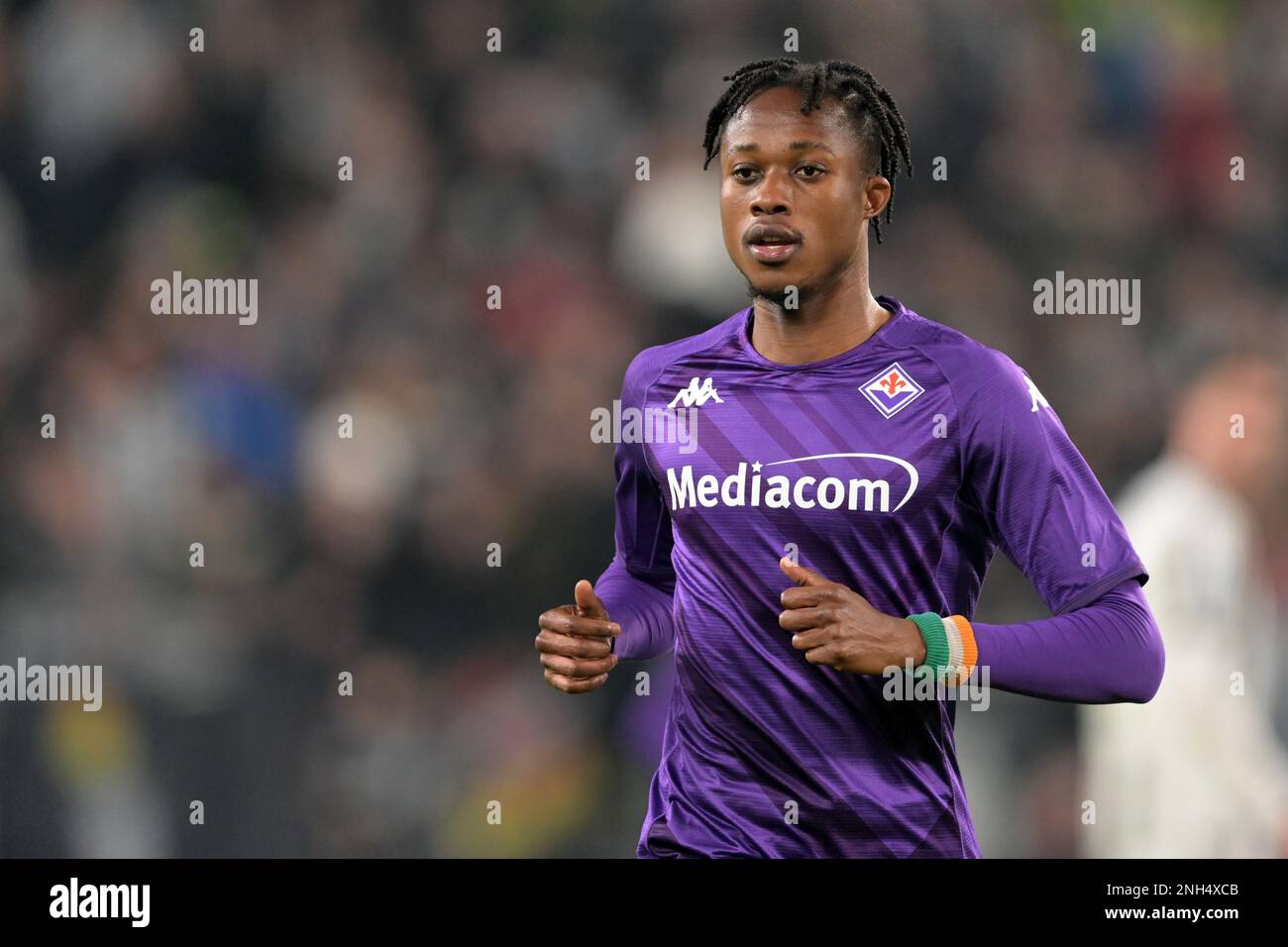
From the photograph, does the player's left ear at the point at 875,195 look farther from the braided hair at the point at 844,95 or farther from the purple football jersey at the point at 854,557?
the purple football jersey at the point at 854,557

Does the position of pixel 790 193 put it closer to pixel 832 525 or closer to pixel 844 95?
pixel 844 95

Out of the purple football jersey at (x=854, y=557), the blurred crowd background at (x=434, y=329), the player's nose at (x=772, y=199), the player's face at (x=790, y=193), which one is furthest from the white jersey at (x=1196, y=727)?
the player's nose at (x=772, y=199)

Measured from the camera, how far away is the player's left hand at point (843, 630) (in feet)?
9.32

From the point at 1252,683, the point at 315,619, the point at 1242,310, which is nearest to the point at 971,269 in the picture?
the point at 1242,310

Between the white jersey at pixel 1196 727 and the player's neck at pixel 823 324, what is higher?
the player's neck at pixel 823 324

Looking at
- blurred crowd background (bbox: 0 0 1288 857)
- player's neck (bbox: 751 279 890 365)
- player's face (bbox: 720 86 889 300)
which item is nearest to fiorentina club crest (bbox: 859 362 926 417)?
player's neck (bbox: 751 279 890 365)

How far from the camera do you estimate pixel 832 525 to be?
3.20 meters

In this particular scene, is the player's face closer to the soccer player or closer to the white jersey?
the soccer player

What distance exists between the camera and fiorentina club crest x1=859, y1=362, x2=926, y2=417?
327 cm

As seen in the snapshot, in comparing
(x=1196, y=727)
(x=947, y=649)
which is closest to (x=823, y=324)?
(x=947, y=649)

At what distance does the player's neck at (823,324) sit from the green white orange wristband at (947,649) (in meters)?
0.69

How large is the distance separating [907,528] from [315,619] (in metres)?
3.61

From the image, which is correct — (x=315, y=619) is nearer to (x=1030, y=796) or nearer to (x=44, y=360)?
(x=44, y=360)

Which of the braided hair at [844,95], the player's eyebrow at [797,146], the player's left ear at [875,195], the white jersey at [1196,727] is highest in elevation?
the braided hair at [844,95]
